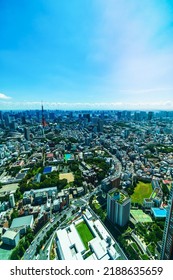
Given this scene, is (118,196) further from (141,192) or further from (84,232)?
(141,192)

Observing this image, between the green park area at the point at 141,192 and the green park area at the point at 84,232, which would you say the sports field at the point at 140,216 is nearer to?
the green park area at the point at 141,192

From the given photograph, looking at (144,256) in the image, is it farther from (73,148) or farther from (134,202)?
(73,148)

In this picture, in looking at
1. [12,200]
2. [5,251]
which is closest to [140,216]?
[5,251]

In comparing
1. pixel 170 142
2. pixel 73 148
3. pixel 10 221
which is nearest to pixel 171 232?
pixel 10 221

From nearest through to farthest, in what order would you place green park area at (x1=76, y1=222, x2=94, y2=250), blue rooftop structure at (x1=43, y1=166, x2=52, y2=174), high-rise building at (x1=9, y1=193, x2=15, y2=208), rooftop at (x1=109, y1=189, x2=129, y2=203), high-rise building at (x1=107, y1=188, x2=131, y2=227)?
1. green park area at (x1=76, y1=222, x2=94, y2=250)
2. high-rise building at (x1=107, y1=188, x2=131, y2=227)
3. rooftop at (x1=109, y1=189, x2=129, y2=203)
4. high-rise building at (x1=9, y1=193, x2=15, y2=208)
5. blue rooftop structure at (x1=43, y1=166, x2=52, y2=174)

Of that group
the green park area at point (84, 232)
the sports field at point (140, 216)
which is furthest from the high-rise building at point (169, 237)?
the sports field at point (140, 216)

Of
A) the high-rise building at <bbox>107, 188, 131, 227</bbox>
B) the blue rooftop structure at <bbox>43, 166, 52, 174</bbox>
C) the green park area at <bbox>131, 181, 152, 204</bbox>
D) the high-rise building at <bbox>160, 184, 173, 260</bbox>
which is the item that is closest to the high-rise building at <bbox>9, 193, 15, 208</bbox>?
the blue rooftop structure at <bbox>43, 166, 52, 174</bbox>

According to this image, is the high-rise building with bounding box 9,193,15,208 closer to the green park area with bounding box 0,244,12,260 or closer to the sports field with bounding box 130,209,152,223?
the green park area with bounding box 0,244,12,260
